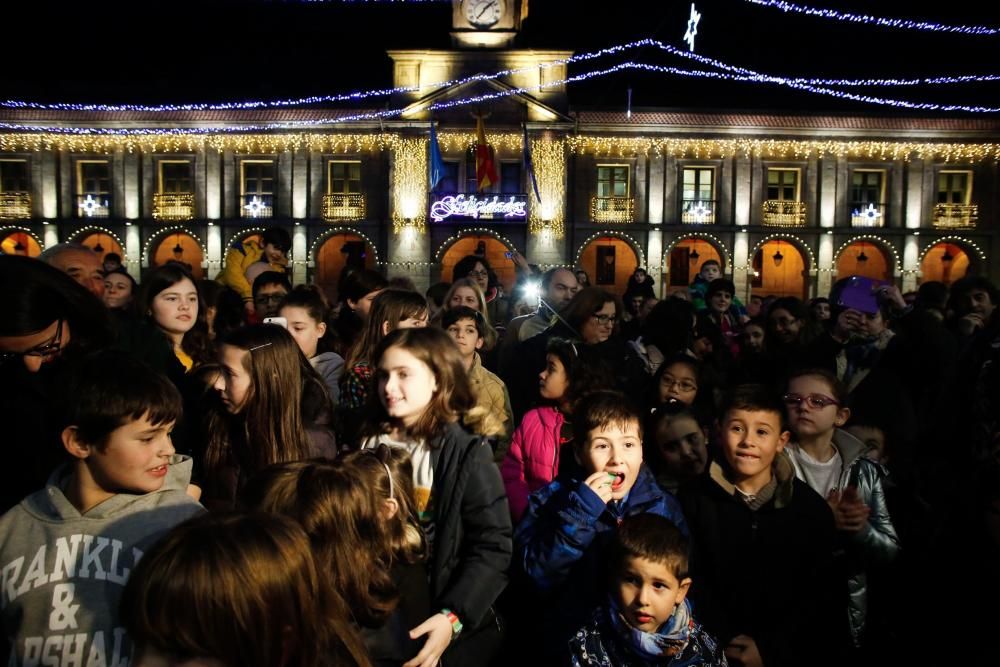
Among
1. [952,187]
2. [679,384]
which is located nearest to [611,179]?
[952,187]

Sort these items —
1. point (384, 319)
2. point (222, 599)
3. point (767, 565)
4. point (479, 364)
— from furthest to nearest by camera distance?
point (479, 364) → point (384, 319) → point (767, 565) → point (222, 599)

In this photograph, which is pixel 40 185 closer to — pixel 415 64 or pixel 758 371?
pixel 415 64

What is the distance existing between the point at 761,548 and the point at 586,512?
94 centimetres

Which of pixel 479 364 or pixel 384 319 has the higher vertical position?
pixel 384 319

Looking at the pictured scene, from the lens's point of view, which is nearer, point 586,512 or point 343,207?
point 586,512

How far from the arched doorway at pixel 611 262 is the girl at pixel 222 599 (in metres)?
29.4

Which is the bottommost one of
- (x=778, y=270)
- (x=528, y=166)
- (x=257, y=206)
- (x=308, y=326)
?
(x=308, y=326)

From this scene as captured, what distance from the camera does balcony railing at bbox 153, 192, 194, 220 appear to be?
30.3 metres

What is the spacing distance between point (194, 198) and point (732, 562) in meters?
30.7

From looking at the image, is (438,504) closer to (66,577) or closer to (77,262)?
(66,577)

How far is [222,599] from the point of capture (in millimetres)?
1628

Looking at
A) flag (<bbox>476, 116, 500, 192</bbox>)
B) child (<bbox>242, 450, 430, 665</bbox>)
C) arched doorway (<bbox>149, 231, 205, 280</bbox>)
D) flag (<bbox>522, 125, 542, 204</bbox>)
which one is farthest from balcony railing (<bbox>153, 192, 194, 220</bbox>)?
child (<bbox>242, 450, 430, 665</bbox>)

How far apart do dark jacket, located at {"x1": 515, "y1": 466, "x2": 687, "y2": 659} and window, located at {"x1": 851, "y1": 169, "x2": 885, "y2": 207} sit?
102 ft

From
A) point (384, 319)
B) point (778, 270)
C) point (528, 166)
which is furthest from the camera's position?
point (778, 270)
